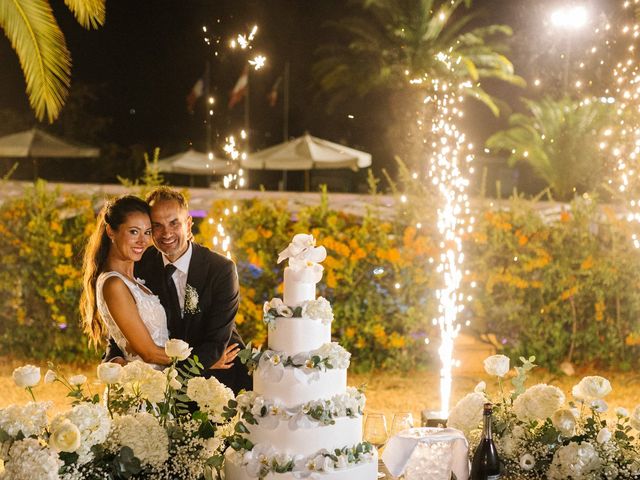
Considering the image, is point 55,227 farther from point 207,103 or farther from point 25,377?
point 207,103

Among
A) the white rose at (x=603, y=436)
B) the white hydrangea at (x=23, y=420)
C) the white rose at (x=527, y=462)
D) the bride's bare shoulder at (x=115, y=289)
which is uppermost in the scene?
the bride's bare shoulder at (x=115, y=289)

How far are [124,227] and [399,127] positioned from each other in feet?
99.8

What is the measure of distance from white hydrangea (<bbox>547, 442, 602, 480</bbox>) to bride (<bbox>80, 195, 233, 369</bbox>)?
6.22 ft

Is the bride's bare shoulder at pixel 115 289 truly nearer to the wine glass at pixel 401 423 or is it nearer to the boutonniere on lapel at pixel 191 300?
the boutonniere on lapel at pixel 191 300

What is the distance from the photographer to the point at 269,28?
119ft

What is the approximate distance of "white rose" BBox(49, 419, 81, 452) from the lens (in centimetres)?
328

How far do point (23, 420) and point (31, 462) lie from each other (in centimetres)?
24

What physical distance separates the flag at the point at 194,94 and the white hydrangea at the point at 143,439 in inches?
1295

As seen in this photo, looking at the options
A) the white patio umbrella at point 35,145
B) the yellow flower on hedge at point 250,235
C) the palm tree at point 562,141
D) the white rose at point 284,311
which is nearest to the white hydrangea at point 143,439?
the white rose at point 284,311

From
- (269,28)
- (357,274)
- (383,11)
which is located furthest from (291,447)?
(269,28)

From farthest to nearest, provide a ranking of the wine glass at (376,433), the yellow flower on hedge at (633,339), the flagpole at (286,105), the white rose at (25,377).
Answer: the flagpole at (286,105) → the yellow flower on hedge at (633,339) → the wine glass at (376,433) → the white rose at (25,377)

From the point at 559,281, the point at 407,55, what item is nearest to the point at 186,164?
the point at 407,55

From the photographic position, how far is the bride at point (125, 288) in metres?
4.58

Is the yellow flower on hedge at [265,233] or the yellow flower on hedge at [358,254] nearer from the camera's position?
the yellow flower on hedge at [358,254]
